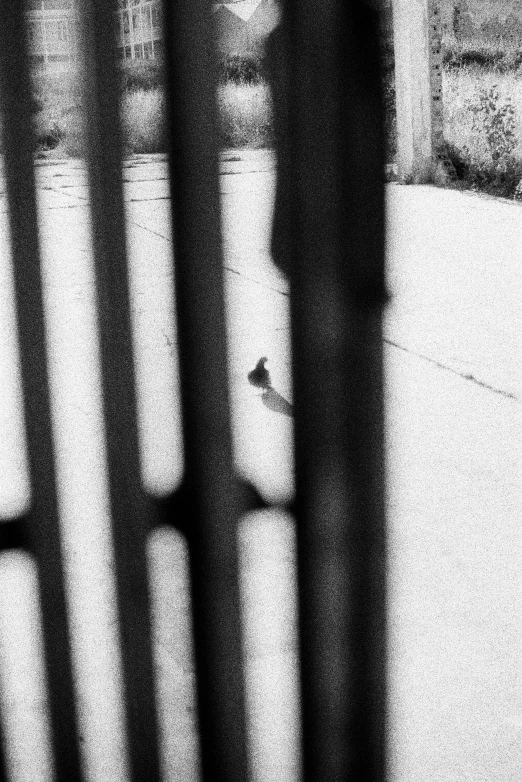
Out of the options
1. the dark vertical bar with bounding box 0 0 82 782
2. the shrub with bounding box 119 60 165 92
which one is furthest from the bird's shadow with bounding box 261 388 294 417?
the shrub with bounding box 119 60 165 92

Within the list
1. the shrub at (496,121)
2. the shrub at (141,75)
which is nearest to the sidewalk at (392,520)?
the shrub at (141,75)

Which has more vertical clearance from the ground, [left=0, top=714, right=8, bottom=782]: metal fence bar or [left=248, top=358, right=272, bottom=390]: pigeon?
[left=248, top=358, right=272, bottom=390]: pigeon

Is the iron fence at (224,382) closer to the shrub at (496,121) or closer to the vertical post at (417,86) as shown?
the vertical post at (417,86)

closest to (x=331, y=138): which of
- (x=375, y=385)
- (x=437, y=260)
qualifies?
(x=375, y=385)

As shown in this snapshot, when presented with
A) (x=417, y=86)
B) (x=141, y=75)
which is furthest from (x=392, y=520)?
(x=417, y=86)

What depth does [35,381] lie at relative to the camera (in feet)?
4.86

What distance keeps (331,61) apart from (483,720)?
1.21 meters

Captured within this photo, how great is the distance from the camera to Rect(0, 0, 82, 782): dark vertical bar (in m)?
1.34

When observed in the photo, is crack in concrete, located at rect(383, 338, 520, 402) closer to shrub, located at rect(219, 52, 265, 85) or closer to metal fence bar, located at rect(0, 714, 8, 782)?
shrub, located at rect(219, 52, 265, 85)

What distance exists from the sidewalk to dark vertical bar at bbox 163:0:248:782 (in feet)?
0.16

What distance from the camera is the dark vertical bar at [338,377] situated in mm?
1456

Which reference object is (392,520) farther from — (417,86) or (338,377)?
(417,86)

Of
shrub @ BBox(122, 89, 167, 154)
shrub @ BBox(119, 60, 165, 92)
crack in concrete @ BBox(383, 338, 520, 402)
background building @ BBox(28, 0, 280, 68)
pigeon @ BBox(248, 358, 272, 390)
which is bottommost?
crack in concrete @ BBox(383, 338, 520, 402)

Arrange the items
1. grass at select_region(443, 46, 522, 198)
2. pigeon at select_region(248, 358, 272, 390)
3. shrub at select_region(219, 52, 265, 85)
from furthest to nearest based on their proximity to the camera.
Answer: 1. grass at select_region(443, 46, 522, 198)
2. pigeon at select_region(248, 358, 272, 390)
3. shrub at select_region(219, 52, 265, 85)
